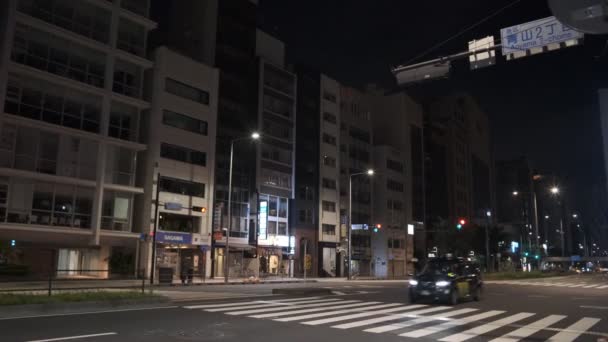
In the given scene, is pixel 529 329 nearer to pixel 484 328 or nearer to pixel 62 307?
pixel 484 328

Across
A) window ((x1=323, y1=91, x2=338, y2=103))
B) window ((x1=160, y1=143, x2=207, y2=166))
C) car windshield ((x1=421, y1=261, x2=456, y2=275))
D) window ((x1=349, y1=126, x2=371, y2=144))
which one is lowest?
car windshield ((x1=421, y1=261, x2=456, y2=275))

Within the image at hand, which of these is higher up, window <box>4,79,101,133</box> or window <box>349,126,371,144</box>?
window <box>349,126,371,144</box>

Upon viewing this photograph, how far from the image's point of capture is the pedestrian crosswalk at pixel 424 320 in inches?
488

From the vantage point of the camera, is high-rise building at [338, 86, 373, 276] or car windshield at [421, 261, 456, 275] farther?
high-rise building at [338, 86, 373, 276]

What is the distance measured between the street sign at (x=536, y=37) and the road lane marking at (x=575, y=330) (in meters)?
6.83

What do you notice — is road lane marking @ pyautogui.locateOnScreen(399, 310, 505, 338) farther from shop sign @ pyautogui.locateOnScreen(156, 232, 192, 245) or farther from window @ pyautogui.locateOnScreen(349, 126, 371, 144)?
window @ pyautogui.locateOnScreen(349, 126, 371, 144)

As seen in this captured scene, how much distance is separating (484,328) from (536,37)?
7.49m

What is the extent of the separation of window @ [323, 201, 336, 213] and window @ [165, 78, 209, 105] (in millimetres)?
23589

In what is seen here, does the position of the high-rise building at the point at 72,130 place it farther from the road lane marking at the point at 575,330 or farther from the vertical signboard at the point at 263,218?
the road lane marking at the point at 575,330

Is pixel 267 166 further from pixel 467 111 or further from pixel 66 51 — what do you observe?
pixel 467 111

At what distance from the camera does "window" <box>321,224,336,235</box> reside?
66950 millimetres

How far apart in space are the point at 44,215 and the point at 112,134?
9142 millimetres

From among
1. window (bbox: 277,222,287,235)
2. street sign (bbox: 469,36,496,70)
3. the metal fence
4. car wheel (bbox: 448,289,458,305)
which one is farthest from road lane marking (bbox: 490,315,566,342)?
window (bbox: 277,222,287,235)

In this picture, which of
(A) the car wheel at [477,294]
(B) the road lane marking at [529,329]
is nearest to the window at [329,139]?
(A) the car wheel at [477,294]
